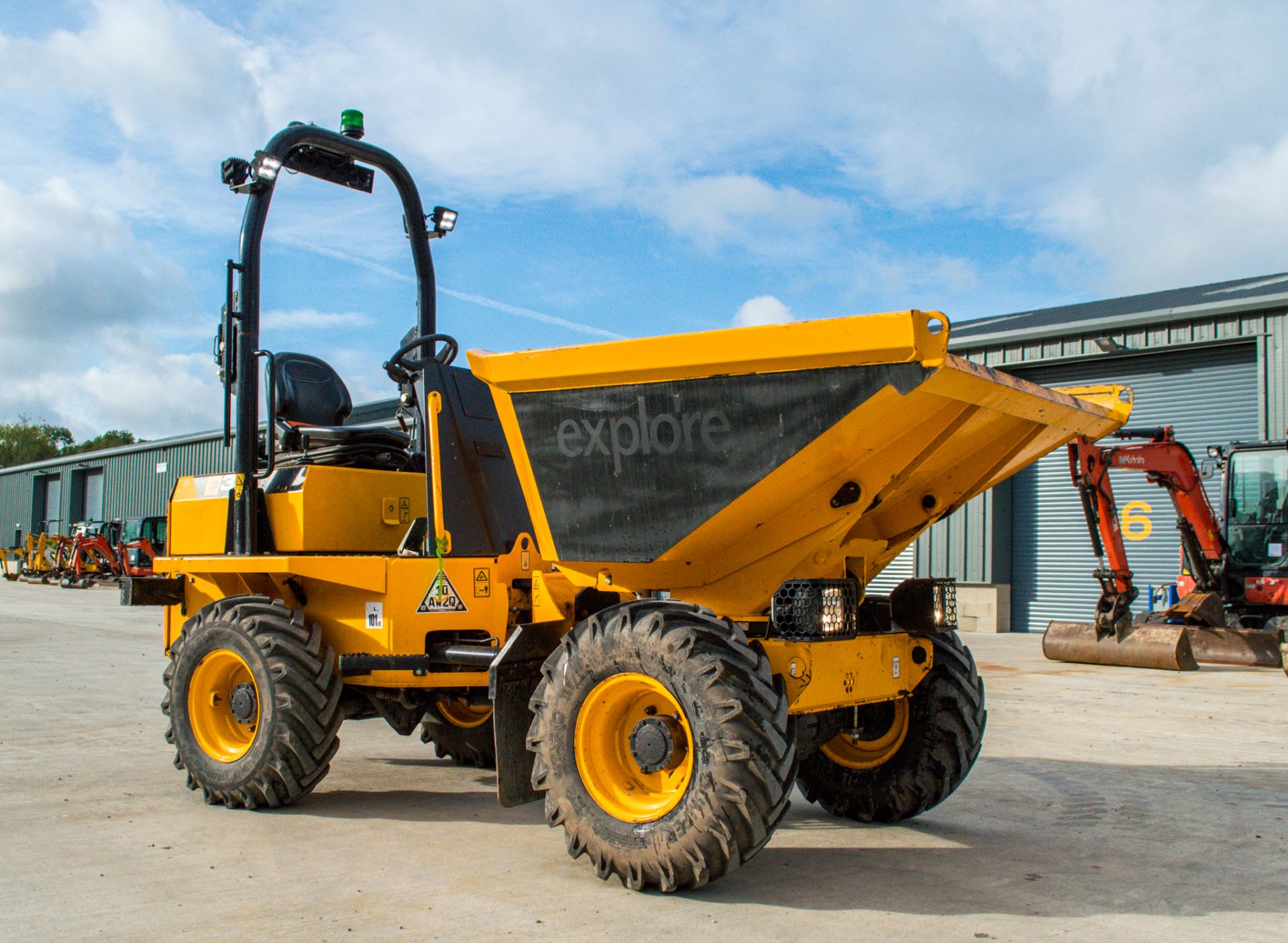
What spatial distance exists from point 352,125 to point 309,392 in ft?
5.06

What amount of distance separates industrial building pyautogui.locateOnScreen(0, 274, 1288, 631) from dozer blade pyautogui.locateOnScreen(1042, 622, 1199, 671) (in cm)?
521

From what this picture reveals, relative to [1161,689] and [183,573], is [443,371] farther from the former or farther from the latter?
[1161,689]

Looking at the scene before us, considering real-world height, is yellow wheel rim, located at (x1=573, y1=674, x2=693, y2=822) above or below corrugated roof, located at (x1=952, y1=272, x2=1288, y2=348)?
below

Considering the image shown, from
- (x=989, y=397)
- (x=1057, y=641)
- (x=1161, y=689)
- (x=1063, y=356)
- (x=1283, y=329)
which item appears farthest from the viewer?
(x=1063, y=356)

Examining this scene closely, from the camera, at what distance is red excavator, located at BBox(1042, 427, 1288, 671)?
13039 mm

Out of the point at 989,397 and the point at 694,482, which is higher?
the point at 989,397

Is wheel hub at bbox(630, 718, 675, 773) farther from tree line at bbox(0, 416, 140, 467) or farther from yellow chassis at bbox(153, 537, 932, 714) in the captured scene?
tree line at bbox(0, 416, 140, 467)

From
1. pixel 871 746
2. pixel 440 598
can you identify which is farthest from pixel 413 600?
pixel 871 746

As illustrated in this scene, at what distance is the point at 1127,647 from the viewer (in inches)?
512

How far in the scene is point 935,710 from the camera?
17.3 ft

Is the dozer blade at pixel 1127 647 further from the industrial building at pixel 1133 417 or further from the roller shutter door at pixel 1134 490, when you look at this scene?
the industrial building at pixel 1133 417

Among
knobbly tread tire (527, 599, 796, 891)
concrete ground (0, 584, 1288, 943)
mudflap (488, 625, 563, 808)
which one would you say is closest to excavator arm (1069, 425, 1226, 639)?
concrete ground (0, 584, 1288, 943)

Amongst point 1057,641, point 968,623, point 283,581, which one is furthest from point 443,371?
point 968,623

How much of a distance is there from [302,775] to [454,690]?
2.79 ft
